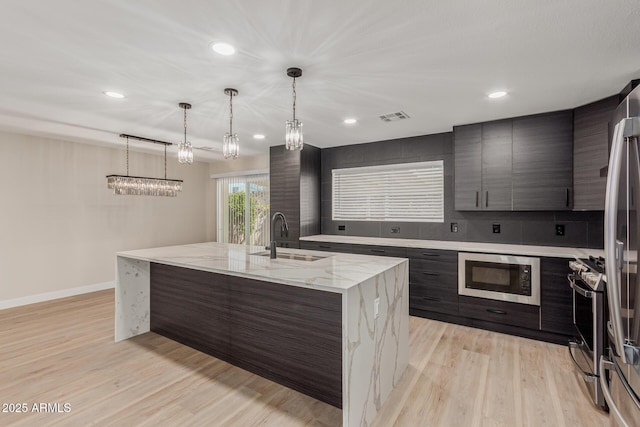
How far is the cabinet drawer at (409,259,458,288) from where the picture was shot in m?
3.69

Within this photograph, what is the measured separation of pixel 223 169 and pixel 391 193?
150 inches

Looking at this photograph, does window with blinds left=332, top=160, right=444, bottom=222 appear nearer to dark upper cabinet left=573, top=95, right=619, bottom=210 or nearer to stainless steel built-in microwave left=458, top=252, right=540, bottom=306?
stainless steel built-in microwave left=458, top=252, right=540, bottom=306

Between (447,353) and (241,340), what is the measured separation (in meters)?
1.94

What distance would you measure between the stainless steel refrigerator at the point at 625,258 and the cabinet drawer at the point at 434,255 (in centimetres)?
252

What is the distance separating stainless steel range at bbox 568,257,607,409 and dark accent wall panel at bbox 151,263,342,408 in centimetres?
178

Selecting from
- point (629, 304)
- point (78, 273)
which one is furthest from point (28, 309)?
point (629, 304)

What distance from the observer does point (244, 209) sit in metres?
6.48

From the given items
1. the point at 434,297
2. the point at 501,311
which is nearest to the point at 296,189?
the point at 434,297

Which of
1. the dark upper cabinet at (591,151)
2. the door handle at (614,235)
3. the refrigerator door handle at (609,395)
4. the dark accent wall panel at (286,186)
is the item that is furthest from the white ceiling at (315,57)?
the refrigerator door handle at (609,395)

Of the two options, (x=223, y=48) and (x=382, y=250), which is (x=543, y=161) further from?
(x=223, y=48)

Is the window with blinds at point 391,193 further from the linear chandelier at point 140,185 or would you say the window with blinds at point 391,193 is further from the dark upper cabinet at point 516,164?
the linear chandelier at point 140,185

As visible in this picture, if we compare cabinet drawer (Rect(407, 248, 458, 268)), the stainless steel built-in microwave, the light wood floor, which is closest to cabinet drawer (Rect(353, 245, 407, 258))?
cabinet drawer (Rect(407, 248, 458, 268))

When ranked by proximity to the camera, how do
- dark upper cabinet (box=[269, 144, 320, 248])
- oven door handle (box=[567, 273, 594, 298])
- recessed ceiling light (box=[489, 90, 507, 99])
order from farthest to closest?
dark upper cabinet (box=[269, 144, 320, 248]) < recessed ceiling light (box=[489, 90, 507, 99]) < oven door handle (box=[567, 273, 594, 298])

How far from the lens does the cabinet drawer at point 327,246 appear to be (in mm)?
4457
